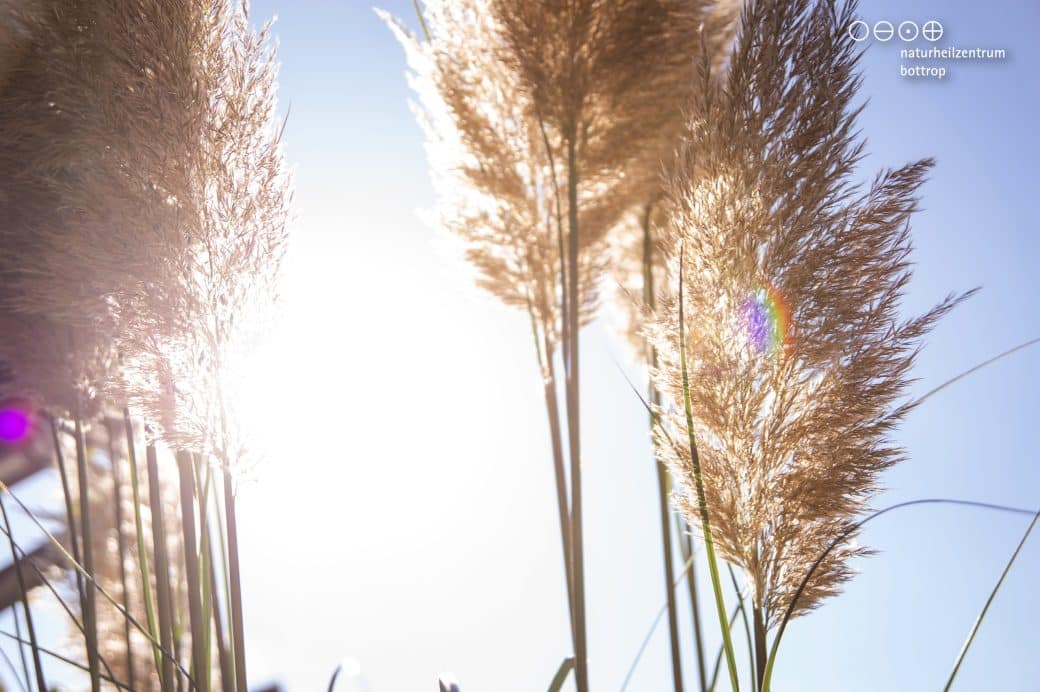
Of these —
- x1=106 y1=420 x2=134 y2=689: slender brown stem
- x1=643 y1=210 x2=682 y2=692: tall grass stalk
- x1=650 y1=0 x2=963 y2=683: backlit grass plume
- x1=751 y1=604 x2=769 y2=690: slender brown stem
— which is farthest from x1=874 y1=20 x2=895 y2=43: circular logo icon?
x1=106 y1=420 x2=134 y2=689: slender brown stem

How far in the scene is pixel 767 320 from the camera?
104cm

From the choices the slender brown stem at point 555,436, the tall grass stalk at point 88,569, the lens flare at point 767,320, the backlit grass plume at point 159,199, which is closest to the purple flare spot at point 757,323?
the lens flare at point 767,320

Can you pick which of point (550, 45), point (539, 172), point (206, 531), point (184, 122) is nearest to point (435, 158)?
point (539, 172)

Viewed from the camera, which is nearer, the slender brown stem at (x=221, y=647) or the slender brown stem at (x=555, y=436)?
the slender brown stem at (x=221, y=647)

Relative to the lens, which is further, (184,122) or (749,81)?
(184,122)

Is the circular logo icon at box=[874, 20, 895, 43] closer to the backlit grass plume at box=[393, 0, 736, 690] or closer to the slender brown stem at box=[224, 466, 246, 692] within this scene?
the backlit grass plume at box=[393, 0, 736, 690]

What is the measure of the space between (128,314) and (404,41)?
106cm

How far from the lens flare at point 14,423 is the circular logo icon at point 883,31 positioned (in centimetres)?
233

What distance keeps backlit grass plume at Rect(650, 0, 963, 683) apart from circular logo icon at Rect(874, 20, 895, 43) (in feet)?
2.79

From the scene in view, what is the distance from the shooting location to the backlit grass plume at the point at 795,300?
1.00 m

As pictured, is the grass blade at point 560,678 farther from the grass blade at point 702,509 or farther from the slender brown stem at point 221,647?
the slender brown stem at point 221,647

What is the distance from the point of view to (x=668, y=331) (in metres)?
1.12

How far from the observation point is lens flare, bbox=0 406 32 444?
155 centimetres

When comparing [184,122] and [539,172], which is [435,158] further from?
[184,122]
